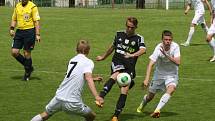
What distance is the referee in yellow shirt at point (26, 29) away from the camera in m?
16.3

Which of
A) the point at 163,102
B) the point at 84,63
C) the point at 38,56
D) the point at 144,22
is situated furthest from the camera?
the point at 144,22

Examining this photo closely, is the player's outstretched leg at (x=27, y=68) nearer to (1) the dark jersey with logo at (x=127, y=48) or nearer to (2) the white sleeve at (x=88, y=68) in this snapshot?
(1) the dark jersey with logo at (x=127, y=48)

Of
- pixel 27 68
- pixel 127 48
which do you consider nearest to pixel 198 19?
pixel 27 68

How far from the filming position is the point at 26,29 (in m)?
16.4

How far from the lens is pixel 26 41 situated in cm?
1636

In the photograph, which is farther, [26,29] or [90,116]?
[26,29]

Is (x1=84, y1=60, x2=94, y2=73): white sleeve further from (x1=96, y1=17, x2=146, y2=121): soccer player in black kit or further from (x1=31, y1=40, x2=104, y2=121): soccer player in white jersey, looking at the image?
(x1=96, y1=17, x2=146, y2=121): soccer player in black kit

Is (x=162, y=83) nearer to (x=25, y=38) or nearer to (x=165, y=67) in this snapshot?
(x=165, y=67)

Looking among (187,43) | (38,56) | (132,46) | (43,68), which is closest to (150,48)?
(187,43)

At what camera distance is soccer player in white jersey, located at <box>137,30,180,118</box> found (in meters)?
11.7

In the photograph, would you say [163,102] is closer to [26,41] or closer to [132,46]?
[132,46]

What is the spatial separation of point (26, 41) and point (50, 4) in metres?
50.6

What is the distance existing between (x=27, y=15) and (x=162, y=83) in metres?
5.61

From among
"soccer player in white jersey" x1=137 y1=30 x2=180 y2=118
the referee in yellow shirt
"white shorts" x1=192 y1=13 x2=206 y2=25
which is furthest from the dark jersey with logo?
"white shorts" x1=192 y1=13 x2=206 y2=25
